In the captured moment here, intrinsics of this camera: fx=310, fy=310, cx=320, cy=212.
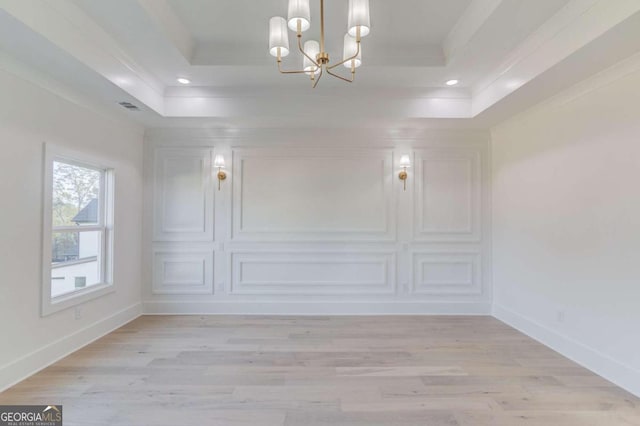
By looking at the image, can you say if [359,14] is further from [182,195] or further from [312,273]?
[182,195]

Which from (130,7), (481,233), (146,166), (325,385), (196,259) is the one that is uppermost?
(130,7)

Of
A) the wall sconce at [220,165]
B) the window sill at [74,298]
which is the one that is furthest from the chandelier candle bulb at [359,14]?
the window sill at [74,298]

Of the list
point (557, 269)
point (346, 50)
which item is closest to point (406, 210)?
point (557, 269)

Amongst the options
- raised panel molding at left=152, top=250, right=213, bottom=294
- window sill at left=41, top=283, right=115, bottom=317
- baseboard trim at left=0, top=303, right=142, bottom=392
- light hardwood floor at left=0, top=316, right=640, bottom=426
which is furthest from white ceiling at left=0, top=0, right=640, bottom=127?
light hardwood floor at left=0, top=316, right=640, bottom=426

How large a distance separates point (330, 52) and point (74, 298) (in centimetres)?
354

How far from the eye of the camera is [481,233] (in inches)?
172

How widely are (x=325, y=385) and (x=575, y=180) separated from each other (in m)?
2.96

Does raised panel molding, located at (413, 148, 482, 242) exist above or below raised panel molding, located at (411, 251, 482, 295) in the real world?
above

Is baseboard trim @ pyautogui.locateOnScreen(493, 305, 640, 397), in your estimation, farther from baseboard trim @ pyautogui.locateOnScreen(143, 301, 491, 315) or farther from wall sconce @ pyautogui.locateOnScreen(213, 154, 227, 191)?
wall sconce @ pyautogui.locateOnScreen(213, 154, 227, 191)

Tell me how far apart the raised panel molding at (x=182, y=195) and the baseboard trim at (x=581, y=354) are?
408 centimetres

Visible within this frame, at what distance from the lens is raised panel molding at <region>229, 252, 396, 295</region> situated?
14.1 feet

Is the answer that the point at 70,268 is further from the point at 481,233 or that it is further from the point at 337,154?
the point at 481,233

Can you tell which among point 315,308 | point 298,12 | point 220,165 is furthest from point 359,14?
point 315,308

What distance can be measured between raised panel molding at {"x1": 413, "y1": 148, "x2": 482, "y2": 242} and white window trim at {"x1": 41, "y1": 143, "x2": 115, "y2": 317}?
12.8 ft
